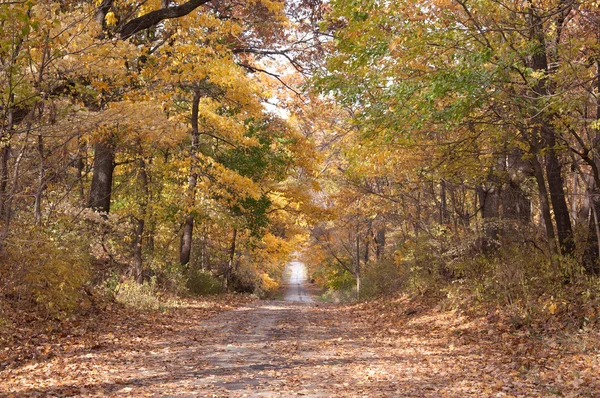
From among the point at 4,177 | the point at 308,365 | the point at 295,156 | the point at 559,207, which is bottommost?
the point at 308,365

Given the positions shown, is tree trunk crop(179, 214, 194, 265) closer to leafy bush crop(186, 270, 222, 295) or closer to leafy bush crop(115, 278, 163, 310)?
leafy bush crop(186, 270, 222, 295)

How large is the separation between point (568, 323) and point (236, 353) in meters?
5.30

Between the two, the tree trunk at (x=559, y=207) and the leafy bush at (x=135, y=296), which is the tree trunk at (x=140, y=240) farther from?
the tree trunk at (x=559, y=207)

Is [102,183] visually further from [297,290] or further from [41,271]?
[297,290]

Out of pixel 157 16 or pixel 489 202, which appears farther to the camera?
pixel 489 202

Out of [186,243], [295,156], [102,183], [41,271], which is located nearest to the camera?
[41,271]

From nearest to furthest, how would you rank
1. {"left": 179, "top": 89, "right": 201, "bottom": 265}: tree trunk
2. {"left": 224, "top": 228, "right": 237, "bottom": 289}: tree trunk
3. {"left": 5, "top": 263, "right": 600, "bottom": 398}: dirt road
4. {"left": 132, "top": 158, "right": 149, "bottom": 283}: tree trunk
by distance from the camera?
{"left": 5, "top": 263, "right": 600, "bottom": 398}: dirt road < {"left": 132, "top": 158, "right": 149, "bottom": 283}: tree trunk < {"left": 179, "top": 89, "right": 201, "bottom": 265}: tree trunk < {"left": 224, "top": 228, "right": 237, "bottom": 289}: tree trunk

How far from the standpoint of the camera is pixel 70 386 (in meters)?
6.37

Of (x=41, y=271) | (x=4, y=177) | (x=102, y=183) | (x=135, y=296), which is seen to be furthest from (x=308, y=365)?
(x=102, y=183)

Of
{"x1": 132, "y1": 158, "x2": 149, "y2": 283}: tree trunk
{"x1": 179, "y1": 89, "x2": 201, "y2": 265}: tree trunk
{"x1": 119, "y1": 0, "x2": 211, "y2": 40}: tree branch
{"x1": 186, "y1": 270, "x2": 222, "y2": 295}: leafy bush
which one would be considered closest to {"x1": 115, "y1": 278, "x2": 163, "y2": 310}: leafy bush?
{"x1": 132, "y1": 158, "x2": 149, "y2": 283}: tree trunk

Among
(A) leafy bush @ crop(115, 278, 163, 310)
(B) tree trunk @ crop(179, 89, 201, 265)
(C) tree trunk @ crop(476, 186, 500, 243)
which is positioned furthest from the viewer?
(B) tree trunk @ crop(179, 89, 201, 265)

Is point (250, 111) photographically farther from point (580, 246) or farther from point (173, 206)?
point (580, 246)

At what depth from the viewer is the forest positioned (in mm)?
8367

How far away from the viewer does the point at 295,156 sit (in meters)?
22.0
